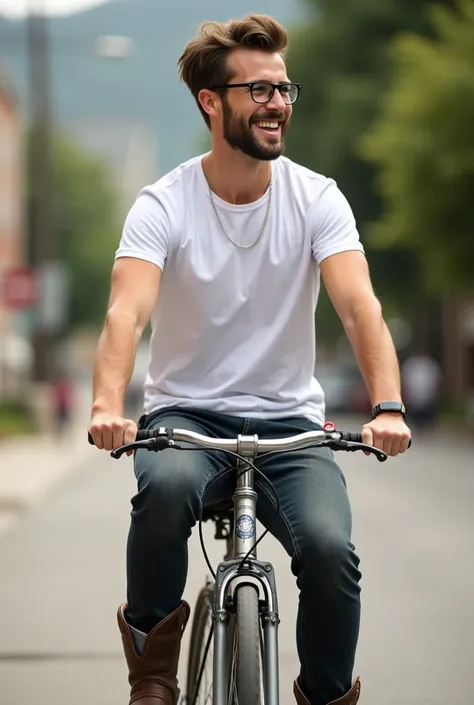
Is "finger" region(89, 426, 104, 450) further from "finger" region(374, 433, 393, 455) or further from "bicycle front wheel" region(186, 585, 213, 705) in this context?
"bicycle front wheel" region(186, 585, 213, 705)

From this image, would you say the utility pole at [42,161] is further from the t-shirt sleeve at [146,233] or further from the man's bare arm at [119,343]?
the man's bare arm at [119,343]

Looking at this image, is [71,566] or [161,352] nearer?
[161,352]

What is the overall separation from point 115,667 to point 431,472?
43.6 feet

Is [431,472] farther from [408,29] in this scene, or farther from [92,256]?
[92,256]

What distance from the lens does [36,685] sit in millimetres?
6062

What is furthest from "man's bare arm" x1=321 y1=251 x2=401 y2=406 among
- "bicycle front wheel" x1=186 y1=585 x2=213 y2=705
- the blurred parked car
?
the blurred parked car

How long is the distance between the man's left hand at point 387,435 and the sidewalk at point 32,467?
362 inches

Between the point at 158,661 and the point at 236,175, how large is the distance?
127cm

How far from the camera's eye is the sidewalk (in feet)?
49.0

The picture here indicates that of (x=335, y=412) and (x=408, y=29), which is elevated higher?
(x=408, y=29)

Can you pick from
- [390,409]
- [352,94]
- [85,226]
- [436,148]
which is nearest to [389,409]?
[390,409]

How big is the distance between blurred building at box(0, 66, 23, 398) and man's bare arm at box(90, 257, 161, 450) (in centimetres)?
4672

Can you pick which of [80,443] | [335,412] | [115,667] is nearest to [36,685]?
[115,667]

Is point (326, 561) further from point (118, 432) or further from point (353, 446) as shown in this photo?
point (118, 432)
